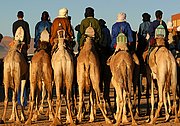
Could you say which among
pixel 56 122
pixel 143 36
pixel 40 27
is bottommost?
pixel 56 122

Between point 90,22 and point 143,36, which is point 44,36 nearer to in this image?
point 90,22

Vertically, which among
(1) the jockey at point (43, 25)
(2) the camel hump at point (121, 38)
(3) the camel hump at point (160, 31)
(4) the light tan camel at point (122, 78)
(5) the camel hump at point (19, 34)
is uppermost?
(1) the jockey at point (43, 25)

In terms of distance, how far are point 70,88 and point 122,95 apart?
59.6 inches

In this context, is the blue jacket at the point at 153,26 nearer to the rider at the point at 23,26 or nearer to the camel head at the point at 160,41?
the camel head at the point at 160,41

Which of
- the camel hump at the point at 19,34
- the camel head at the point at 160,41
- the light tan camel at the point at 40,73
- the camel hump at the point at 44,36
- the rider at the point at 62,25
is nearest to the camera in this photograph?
the light tan camel at the point at 40,73

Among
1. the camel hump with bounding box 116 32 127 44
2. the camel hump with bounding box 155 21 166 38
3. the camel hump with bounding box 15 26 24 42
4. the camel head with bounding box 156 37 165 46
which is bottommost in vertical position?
the camel head with bounding box 156 37 165 46

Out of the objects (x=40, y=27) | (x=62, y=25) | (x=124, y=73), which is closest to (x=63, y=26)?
(x=62, y=25)

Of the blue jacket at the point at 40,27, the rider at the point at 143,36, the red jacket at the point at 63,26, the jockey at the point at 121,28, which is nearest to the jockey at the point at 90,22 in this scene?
the red jacket at the point at 63,26

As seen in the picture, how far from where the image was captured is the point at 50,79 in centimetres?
1380

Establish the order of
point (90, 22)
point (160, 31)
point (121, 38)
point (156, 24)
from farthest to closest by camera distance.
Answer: point (156, 24) → point (90, 22) → point (160, 31) → point (121, 38)

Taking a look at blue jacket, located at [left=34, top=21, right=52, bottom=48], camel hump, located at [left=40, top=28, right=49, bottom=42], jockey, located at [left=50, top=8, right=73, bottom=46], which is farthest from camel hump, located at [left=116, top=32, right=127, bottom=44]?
blue jacket, located at [left=34, top=21, right=52, bottom=48]

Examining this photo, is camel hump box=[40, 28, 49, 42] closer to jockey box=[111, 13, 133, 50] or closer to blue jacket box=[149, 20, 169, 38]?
jockey box=[111, 13, 133, 50]

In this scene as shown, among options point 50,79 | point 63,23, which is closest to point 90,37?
point 63,23

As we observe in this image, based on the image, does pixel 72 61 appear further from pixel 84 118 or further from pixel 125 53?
pixel 84 118
